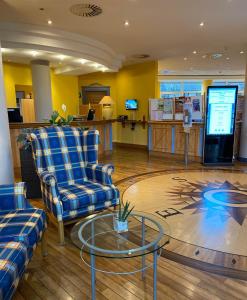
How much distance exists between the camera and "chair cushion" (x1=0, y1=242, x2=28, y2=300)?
132 centimetres

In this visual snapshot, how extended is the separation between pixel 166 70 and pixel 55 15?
6972mm

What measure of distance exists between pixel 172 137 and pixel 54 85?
4.63 meters

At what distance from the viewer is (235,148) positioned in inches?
245

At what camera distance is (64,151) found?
9.87 ft

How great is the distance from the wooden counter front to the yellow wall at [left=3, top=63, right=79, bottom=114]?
12.1 ft

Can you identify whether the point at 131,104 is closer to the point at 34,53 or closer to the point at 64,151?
the point at 34,53

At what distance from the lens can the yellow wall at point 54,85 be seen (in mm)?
7188

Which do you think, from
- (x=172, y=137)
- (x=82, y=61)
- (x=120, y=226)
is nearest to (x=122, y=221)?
(x=120, y=226)

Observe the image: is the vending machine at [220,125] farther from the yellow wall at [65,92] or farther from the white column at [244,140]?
the yellow wall at [65,92]

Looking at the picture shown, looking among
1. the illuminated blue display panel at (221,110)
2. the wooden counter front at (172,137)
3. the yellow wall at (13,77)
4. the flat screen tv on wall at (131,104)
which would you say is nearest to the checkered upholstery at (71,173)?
the illuminated blue display panel at (221,110)

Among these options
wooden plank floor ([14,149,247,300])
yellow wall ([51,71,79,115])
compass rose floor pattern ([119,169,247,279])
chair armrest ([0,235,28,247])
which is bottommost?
wooden plank floor ([14,149,247,300])

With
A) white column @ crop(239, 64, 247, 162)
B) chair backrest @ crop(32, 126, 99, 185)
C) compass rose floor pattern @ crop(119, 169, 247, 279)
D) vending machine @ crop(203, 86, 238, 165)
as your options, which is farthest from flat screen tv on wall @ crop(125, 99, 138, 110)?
chair backrest @ crop(32, 126, 99, 185)

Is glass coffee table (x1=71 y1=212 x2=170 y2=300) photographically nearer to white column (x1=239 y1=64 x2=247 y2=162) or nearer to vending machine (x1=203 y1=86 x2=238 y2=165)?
vending machine (x1=203 y1=86 x2=238 y2=165)

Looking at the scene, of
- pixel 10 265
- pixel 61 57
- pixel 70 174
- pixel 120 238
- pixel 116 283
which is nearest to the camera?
pixel 10 265
